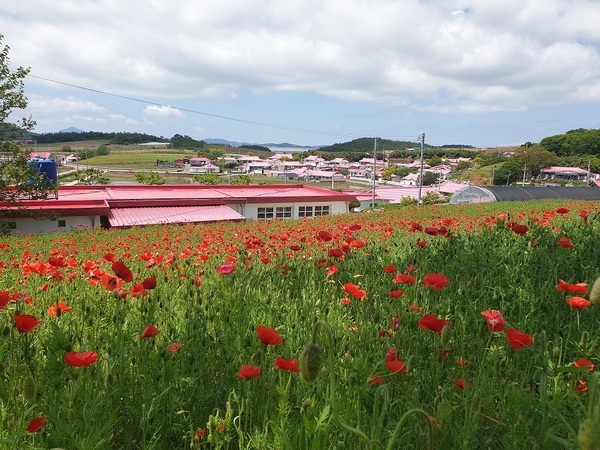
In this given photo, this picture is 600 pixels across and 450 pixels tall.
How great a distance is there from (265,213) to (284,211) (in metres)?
1.34

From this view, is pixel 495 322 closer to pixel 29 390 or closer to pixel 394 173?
pixel 29 390

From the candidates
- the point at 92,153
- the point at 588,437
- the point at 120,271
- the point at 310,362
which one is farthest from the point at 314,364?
the point at 92,153

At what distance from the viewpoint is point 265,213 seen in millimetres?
30469

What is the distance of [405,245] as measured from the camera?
16.4 feet

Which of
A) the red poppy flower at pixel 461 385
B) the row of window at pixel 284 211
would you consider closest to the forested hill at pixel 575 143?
the row of window at pixel 284 211

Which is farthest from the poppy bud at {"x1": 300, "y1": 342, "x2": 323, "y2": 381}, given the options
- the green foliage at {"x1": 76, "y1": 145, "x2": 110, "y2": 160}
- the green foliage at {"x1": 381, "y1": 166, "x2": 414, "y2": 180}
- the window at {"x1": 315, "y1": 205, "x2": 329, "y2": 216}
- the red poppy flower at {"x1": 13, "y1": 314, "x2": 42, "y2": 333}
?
the green foliage at {"x1": 76, "y1": 145, "x2": 110, "y2": 160}

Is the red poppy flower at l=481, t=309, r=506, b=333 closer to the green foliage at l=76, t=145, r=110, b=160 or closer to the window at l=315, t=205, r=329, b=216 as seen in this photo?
the window at l=315, t=205, r=329, b=216

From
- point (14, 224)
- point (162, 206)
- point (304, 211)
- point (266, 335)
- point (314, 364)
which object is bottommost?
point (304, 211)

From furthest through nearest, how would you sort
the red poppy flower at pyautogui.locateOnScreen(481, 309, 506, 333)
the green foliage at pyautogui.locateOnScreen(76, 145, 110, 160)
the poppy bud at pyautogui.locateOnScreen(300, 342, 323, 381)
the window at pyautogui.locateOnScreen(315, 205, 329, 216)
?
the green foliage at pyautogui.locateOnScreen(76, 145, 110, 160)
the window at pyautogui.locateOnScreen(315, 205, 329, 216)
the red poppy flower at pyautogui.locateOnScreen(481, 309, 506, 333)
the poppy bud at pyautogui.locateOnScreen(300, 342, 323, 381)

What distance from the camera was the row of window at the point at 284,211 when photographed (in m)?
30.3

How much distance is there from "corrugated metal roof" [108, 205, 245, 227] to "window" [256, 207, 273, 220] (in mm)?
2322

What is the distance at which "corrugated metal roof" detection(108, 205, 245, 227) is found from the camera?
79.7 feet

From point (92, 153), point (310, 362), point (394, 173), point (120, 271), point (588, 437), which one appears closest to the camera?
point (588, 437)

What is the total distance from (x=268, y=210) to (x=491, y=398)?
95.2 feet
